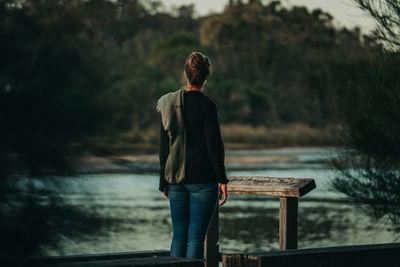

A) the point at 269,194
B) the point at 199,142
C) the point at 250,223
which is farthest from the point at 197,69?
the point at 250,223

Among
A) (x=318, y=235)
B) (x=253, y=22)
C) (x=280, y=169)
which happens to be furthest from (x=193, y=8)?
(x=318, y=235)

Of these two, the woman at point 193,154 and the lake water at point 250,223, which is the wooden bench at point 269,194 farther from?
A: the woman at point 193,154

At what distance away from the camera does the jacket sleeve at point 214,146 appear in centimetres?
430

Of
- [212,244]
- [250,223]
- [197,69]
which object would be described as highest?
[197,69]

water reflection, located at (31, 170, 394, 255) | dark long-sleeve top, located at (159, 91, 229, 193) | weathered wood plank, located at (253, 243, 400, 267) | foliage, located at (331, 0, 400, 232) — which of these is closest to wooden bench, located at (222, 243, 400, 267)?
weathered wood plank, located at (253, 243, 400, 267)

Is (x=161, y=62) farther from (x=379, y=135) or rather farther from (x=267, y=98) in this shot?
(x=379, y=135)

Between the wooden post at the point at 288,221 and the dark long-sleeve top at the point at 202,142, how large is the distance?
4.11 ft

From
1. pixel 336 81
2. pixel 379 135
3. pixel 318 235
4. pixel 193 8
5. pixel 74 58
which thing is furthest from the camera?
pixel 193 8

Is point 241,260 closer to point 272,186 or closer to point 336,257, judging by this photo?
point 336,257

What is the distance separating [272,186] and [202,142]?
3.86ft

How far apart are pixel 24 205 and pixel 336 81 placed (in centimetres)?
5216

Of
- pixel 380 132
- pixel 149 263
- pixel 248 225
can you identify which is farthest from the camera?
pixel 248 225

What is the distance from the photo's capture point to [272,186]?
5395 mm

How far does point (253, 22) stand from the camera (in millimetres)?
70688
